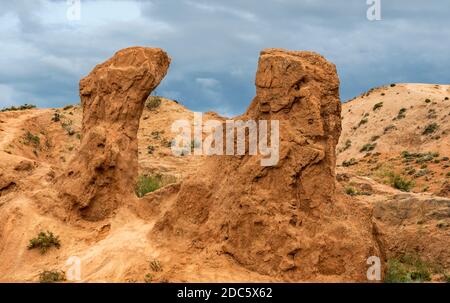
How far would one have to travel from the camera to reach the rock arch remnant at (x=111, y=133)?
13219 millimetres

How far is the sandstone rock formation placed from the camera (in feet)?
34.1

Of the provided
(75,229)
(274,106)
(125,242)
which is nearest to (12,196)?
(75,229)

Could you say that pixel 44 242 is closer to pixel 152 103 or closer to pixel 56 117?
pixel 56 117

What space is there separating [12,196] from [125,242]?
13.6ft

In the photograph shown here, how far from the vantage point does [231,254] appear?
35.3 ft

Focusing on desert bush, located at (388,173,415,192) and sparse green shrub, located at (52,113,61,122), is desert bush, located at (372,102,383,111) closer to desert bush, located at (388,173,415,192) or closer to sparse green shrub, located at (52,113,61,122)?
desert bush, located at (388,173,415,192)

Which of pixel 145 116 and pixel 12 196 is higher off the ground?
pixel 145 116

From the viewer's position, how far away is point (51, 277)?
11039mm

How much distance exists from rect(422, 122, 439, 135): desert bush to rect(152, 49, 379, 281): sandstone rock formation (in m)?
33.0

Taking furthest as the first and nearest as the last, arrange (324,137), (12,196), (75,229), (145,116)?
(145,116), (12,196), (75,229), (324,137)
